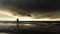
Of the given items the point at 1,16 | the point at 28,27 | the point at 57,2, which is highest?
the point at 57,2

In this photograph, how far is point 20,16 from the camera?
105 cm

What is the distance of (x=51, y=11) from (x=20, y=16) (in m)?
0.27

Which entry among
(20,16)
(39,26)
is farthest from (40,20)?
(20,16)

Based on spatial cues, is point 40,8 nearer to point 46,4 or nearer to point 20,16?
point 46,4

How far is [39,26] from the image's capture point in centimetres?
101

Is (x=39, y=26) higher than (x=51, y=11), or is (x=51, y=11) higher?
(x=51, y=11)

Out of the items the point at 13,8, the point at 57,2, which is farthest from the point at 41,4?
the point at 13,8

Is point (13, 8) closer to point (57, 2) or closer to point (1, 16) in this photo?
point (1, 16)

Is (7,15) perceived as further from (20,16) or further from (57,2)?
(57,2)

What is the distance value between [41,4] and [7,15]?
302 millimetres

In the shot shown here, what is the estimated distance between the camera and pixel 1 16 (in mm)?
1036

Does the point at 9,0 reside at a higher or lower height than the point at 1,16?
higher

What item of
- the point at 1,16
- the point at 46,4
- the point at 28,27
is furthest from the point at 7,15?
the point at 46,4

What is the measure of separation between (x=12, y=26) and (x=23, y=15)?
0.13 metres
